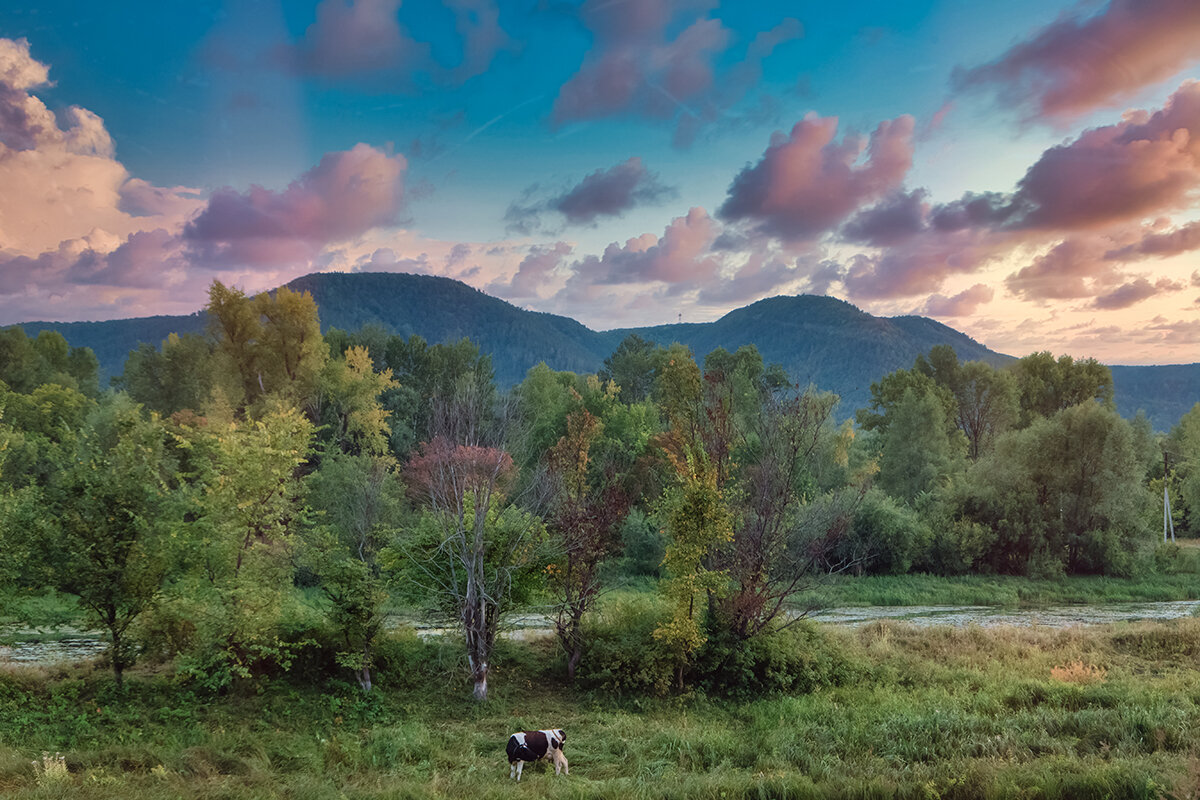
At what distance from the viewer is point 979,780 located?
32.7 feet

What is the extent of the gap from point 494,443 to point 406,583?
17.9ft

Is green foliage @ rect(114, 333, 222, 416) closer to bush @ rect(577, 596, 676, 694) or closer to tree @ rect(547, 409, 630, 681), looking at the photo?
tree @ rect(547, 409, 630, 681)

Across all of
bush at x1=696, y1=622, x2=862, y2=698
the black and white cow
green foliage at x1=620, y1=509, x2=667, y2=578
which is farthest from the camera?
green foliage at x1=620, y1=509, x2=667, y2=578

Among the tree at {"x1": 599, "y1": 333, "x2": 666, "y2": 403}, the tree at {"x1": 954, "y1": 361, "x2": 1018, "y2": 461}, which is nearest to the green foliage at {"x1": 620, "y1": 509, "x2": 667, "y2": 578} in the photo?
the tree at {"x1": 599, "y1": 333, "x2": 666, "y2": 403}

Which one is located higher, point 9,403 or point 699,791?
point 9,403

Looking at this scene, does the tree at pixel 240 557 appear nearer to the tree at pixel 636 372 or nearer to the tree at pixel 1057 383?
the tree at pixel 636 372

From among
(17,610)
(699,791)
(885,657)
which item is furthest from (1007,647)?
(17,610)

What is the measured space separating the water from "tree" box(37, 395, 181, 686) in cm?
913

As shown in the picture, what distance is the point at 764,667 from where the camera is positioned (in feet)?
69.2

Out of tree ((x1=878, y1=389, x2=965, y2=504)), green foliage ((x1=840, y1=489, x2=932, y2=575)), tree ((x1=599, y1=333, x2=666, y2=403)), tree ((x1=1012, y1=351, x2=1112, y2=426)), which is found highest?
tree ((x1=599, y1=333, x2=666, y2=403))

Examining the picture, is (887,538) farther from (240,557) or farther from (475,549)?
(240,557)

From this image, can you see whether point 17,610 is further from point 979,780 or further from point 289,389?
point 289,389

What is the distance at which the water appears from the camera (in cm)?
2480

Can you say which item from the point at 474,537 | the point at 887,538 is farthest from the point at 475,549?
the point at 887,538
